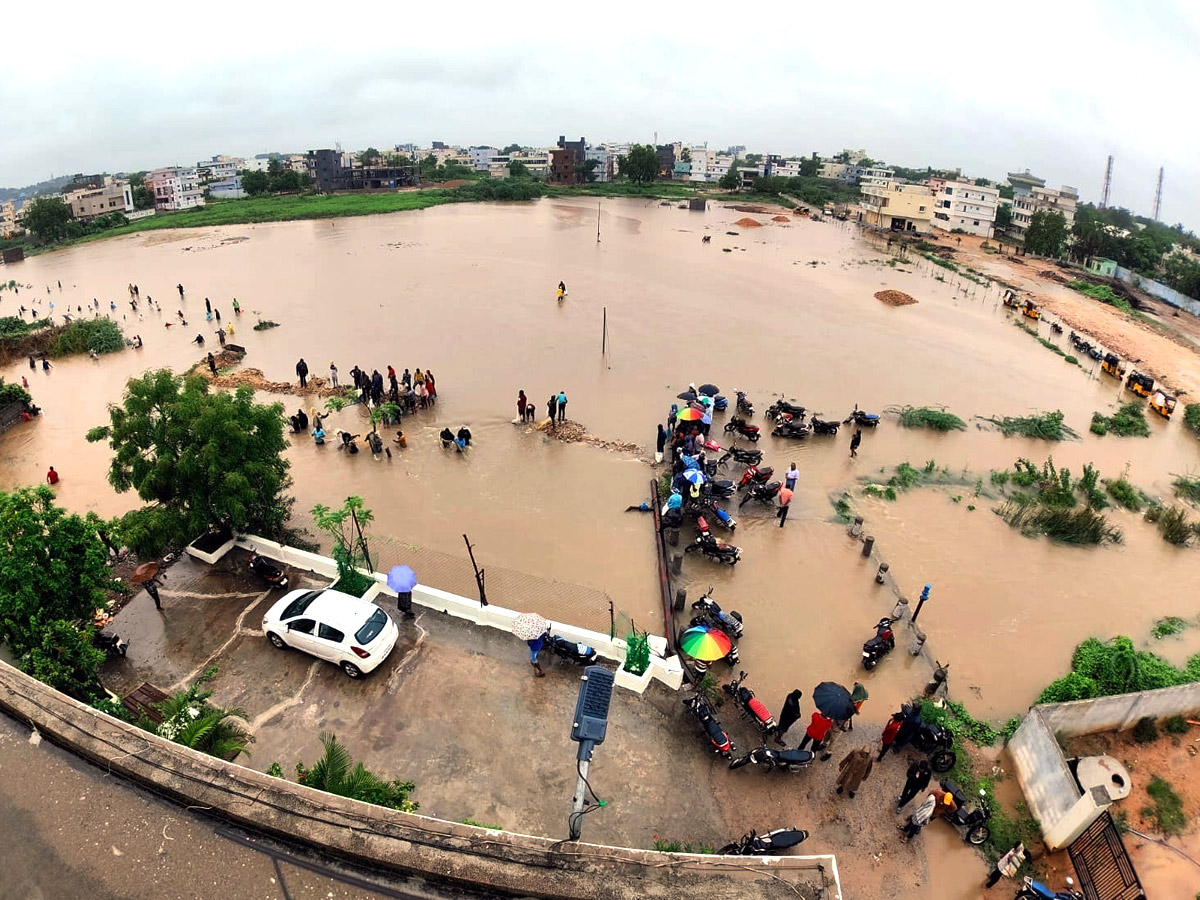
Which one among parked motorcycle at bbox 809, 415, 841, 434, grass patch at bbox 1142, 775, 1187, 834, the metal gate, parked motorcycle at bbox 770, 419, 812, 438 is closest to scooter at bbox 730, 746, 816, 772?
the metal gate

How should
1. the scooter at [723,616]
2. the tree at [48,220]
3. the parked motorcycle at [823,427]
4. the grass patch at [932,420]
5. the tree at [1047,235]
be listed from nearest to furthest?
the scooter at [723,616] < the parked motorcycle at [823,427] < the grass patch at [932,420] < the tree at [1047,235] < the tree at [48,220]

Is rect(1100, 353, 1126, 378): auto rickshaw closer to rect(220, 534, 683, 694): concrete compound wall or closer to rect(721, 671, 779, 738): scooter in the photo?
rect(721, 671, 779, 738): scooter

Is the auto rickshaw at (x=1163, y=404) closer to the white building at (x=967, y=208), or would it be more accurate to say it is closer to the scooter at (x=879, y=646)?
the scooter at (x=879, y=646)

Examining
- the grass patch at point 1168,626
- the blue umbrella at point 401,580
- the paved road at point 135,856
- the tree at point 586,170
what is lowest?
the grass patch at point 1168,626

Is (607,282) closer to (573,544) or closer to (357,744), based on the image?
(573,544)

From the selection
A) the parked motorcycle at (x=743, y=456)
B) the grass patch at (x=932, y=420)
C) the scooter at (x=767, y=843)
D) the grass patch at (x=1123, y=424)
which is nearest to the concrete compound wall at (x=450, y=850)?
the scooter at (x=767, y=843)

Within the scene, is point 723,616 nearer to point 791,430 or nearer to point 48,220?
point 791,430
